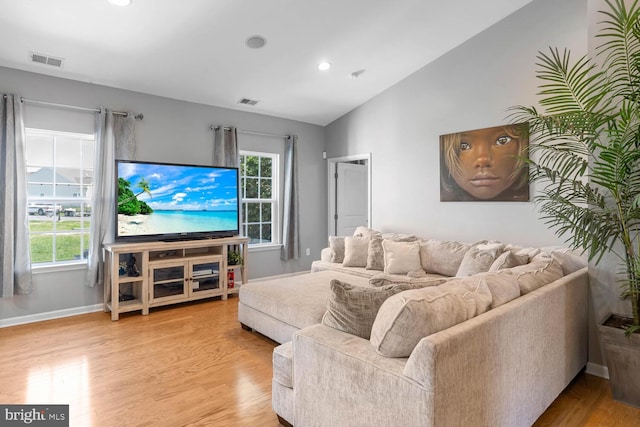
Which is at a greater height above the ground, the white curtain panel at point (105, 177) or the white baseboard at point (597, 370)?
the white curtain panel at point (105, 177)

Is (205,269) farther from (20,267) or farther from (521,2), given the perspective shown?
(521,2)

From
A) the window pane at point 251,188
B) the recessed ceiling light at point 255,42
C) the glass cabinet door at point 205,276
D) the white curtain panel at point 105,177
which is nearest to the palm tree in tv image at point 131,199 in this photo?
the white curtain panel at point 105,177

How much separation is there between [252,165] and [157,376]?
3.52m

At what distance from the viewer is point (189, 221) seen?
179 inches

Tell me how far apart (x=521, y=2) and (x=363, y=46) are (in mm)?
1644

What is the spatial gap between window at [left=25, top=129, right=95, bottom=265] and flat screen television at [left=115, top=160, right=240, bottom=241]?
472 mm

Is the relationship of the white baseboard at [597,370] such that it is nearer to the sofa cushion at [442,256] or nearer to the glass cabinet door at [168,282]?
the sofa cushion at [442,256]

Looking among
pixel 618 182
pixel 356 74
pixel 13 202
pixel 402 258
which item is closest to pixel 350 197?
pixel 356 74

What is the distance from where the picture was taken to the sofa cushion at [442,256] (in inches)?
150

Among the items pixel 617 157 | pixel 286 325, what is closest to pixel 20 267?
pixel 286 325

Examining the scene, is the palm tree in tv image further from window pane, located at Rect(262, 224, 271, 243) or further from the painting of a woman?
the painting of a woman

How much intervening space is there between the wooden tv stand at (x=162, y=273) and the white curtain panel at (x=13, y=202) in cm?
74

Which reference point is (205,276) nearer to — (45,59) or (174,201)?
(174,201)

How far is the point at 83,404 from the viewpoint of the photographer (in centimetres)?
223
